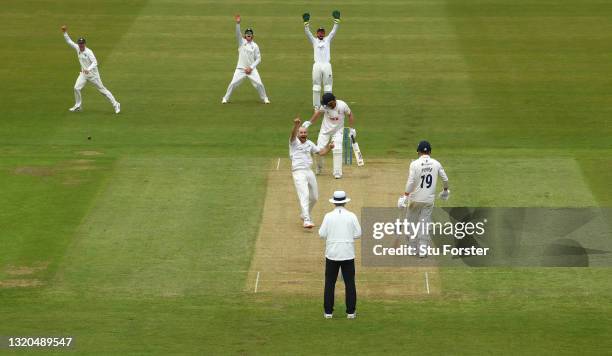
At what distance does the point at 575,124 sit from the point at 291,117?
748 centimetres

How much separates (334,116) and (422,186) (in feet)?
17.4

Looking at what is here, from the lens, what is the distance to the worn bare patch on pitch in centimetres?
2052

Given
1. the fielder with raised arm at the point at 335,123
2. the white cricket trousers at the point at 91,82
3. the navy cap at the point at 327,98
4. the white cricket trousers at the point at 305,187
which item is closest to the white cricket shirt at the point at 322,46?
the white cricket trousers at the point at 91,82

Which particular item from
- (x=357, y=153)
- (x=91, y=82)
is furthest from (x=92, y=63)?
(x=357, y=153)

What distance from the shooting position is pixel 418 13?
1741 inches

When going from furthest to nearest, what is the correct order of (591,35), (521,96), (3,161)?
(591,35)
(521,96)
(3,161)

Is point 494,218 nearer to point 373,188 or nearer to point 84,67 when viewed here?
point 373,188

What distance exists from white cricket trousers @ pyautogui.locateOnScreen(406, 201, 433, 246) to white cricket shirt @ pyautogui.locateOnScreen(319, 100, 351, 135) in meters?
4.92

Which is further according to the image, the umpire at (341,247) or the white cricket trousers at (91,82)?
the white cricket trousers at (91,82)

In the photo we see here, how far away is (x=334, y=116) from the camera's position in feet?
85.6

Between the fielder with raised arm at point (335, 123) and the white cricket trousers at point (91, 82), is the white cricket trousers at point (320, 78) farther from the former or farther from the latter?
the fielder with raised arm at point (335, 123)

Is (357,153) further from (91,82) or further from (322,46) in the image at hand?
(91,82)

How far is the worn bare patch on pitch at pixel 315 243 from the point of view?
2052 centimetres

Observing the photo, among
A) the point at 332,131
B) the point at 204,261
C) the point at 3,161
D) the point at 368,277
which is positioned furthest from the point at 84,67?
the point at 368,277
